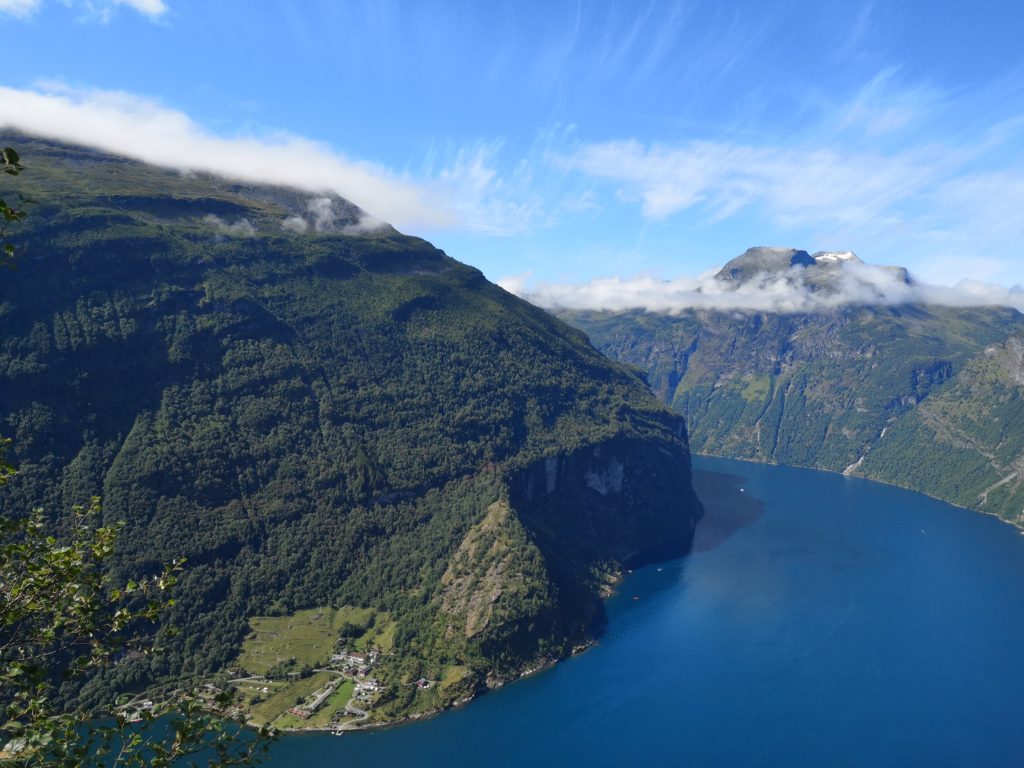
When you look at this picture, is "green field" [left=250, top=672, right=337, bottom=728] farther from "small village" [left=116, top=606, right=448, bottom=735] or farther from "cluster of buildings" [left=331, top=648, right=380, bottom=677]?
"cluster of buildings" [left=331, top=648, right=380, bottom=677]

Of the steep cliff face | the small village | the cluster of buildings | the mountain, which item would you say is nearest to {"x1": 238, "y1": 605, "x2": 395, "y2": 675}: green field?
the small village

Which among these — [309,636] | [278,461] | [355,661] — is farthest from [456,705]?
[278,461]

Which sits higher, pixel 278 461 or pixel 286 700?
pixel 278 461

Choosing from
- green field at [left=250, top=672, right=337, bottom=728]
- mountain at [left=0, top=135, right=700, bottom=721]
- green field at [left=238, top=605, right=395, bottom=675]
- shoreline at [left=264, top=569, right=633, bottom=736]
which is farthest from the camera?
mountain at [left=0, top=135, right=700, bottom=721]

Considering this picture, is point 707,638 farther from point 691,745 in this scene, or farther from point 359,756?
point 359,756

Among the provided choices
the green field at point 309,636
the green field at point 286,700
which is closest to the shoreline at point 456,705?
the green field at point 286,700

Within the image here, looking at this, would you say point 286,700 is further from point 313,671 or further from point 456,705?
point 456,705

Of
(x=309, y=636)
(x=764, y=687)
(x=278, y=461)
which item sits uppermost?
(x=278, y=461)
